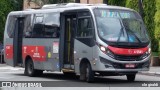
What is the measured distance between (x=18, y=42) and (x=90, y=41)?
7405mm

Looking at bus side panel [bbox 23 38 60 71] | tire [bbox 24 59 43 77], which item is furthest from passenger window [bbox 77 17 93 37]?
tire [bbox 24 59 43 77]

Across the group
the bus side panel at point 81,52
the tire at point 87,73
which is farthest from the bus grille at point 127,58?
the tire at point 87,73

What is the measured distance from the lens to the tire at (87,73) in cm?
2128

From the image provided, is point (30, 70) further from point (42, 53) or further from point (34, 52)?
point (42, 53)

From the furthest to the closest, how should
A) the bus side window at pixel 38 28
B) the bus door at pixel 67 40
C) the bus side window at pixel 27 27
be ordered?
the bus side window at pixel 27 27 < the bus side window at pixel 38 28 < the bus door at pixel 67 40

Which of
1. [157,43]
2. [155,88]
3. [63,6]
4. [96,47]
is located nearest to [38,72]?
[63,6]

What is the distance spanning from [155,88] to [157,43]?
56.9 feet

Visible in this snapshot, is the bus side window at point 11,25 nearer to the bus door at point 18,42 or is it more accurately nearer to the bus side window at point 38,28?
the bus door at point 18,42

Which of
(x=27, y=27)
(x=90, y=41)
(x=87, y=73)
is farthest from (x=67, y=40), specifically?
(x=27, y=27)

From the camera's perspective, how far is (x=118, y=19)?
21609mm

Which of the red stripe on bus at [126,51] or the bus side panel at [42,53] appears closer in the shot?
the red stripe on bus at [126,51]

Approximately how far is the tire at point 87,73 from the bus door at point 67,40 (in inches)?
42.7

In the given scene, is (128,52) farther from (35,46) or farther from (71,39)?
(35,46)

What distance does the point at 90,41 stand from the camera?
21312 millimetres
